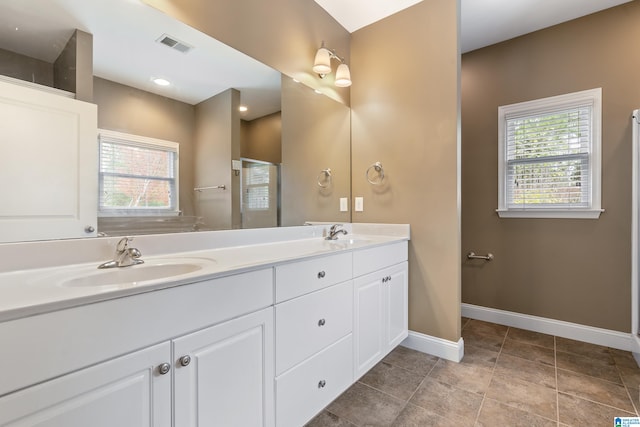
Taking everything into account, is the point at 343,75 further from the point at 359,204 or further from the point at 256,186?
the point at 256,186

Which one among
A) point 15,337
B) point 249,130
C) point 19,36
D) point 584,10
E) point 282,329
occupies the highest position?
point 584,10

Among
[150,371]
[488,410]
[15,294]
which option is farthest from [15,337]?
[488,410]

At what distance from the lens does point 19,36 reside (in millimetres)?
968

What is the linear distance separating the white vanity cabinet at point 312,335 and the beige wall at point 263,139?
827 mm

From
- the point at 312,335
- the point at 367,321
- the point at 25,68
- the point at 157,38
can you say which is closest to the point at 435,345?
the point at 367,321

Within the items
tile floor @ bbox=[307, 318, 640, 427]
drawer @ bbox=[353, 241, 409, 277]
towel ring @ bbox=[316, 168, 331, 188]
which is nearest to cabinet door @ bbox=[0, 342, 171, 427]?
tile floor @ bbox=[307, 318, 640, 427]

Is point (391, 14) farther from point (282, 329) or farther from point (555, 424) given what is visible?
point (555, 424)

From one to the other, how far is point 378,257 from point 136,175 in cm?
138

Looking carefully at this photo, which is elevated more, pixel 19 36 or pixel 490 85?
pixel 490 85

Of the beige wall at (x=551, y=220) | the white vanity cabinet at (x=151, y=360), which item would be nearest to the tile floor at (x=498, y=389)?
the beige wall at (x=551, y=220)

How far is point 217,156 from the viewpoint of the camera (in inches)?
60.2

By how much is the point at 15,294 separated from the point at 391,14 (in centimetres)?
276

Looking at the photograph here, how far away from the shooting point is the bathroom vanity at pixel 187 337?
62 cm

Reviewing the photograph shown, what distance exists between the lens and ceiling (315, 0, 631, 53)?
2.17m
